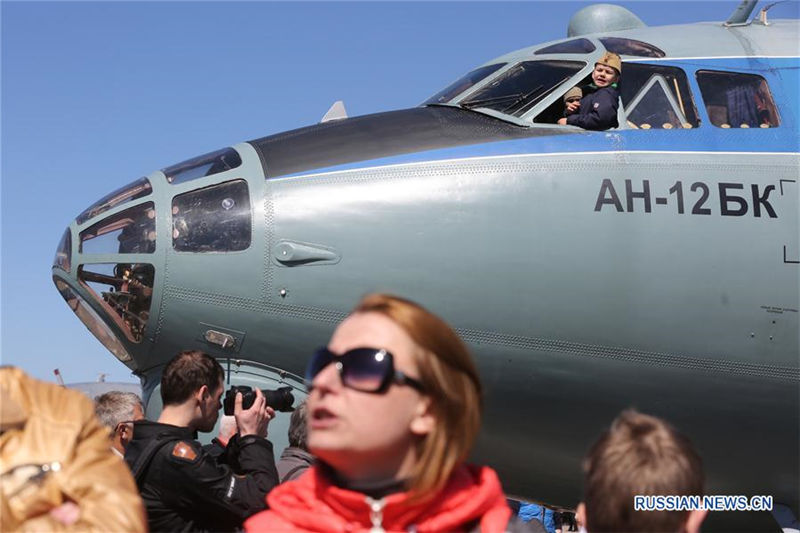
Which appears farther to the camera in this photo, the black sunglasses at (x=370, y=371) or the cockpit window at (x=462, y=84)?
A: the cockpit window at (x=462, y=84)

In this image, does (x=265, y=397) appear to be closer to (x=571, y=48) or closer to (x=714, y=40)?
(x=571, y=48)

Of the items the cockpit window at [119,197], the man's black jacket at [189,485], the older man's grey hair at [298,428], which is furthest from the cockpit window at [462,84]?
the man's black jacket at [189,485]

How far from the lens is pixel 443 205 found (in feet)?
18.8

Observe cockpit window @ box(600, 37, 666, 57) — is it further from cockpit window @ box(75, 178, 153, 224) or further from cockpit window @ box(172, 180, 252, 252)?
cockpit window @ box(75, 178, 153, 224)

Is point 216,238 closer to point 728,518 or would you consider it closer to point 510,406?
point 510,406

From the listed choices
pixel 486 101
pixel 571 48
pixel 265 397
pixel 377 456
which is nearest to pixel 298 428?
pixel 265 397

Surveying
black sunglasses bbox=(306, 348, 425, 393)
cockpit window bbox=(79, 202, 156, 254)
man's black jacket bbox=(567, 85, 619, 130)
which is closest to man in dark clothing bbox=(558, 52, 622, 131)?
man's black jacket bbox=(567, 85, 619, 130)

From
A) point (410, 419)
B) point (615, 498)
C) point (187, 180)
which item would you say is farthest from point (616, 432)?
point (187, 180)

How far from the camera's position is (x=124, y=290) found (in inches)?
223

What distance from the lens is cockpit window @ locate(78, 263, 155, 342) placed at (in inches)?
221

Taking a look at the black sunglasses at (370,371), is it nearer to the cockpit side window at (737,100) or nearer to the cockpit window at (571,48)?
the cockpit side window at (737,100)

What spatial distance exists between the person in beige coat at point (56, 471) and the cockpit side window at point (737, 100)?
15.9ft

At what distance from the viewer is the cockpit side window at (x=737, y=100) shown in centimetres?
641

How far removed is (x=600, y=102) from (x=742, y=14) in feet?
6.60
